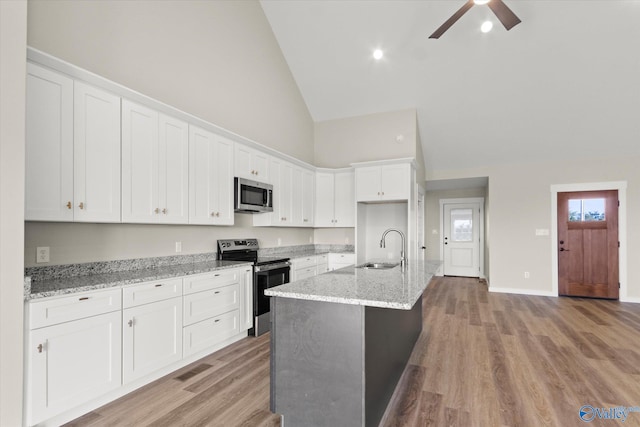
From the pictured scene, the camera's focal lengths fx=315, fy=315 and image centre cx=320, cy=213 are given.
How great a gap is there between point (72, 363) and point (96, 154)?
147 centimetres

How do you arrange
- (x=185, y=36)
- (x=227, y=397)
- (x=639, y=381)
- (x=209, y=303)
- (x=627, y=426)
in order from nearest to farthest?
(x=627, y=426), (x=227, y=397), (x=639, y=381), (x=209, y=303), (x=185, y=36)

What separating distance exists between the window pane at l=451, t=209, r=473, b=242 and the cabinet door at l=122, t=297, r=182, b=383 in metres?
7.26

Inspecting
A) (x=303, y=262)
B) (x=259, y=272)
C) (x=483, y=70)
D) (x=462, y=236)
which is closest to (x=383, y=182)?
(x=303, y=262)

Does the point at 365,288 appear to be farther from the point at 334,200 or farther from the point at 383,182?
the point at 334,200

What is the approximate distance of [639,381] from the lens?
2.66m

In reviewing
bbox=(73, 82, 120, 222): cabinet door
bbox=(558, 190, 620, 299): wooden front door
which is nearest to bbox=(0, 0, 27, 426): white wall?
bbox=(73, 82, 120, 222): cabinet door

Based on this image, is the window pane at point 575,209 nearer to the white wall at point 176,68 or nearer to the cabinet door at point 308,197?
the cabinet door at point 308,197

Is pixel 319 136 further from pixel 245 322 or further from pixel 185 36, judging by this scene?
pixel 245 322

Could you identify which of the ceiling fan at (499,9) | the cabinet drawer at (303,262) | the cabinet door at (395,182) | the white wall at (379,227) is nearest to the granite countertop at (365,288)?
the cabinet drawer at (303,262)

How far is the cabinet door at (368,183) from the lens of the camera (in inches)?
209

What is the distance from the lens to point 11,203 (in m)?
1.74

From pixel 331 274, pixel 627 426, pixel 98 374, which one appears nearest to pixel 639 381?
pixel 627 426

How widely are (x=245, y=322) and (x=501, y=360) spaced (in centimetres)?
267

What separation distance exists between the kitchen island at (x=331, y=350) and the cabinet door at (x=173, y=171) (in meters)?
1.62
